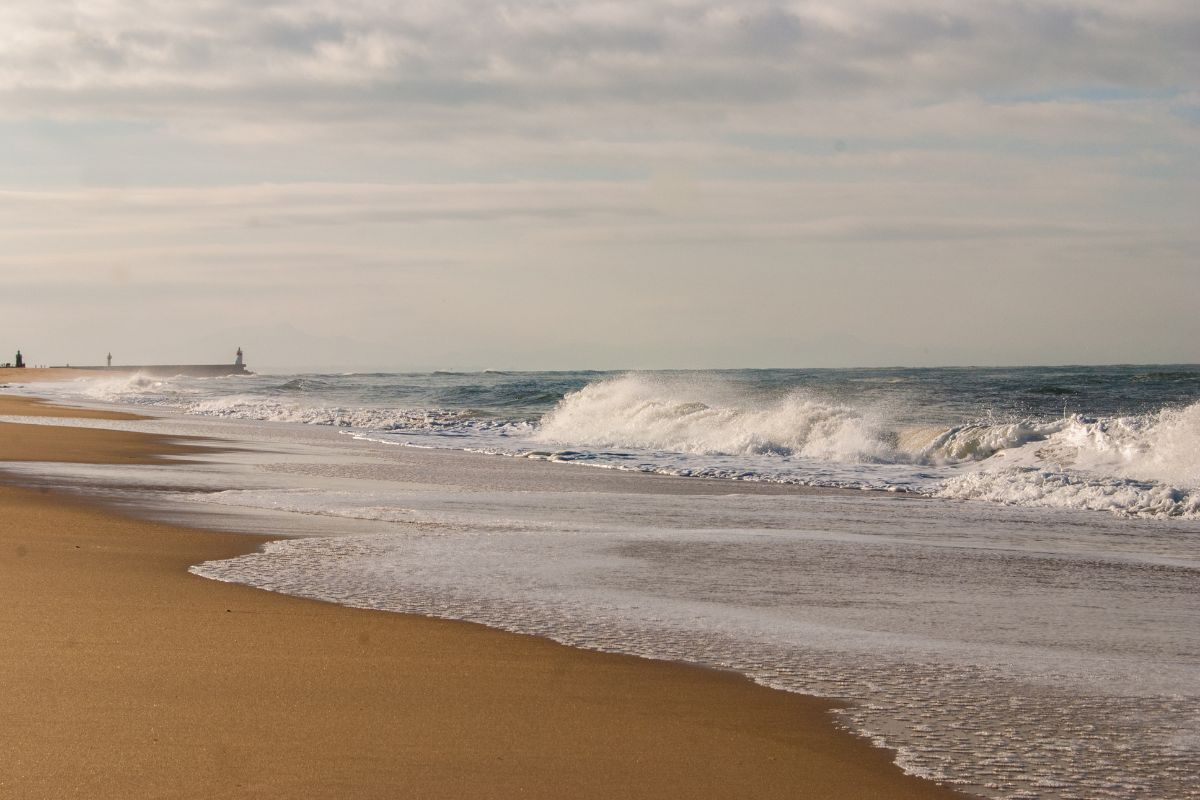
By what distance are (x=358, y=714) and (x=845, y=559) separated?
555 cm

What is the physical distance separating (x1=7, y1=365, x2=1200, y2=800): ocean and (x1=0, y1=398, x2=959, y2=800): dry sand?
0.38 meters

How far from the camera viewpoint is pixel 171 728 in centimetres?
445

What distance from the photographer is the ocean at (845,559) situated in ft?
17.0

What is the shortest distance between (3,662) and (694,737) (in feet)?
9.94

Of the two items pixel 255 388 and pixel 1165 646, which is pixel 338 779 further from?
pixel 255 388

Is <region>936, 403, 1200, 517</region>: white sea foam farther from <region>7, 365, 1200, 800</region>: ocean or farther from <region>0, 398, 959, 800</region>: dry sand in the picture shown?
<region>0, 398, 959, 800</region>: dry sand

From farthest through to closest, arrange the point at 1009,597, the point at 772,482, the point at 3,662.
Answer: the point at 772,482, the point at 1009,597, the point at 3,662

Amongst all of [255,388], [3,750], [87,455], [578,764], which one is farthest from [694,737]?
[255,388]

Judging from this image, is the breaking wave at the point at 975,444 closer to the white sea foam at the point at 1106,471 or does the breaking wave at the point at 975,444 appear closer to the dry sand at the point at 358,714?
the white sea foam at the point at 1106,471

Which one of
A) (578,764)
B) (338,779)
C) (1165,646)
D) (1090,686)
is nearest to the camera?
(338,779)

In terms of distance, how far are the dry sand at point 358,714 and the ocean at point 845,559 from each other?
384mm

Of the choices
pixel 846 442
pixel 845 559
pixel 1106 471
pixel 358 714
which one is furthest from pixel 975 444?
pixel 358 714

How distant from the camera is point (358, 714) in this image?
188 inches

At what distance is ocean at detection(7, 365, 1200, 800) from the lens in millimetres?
5184
